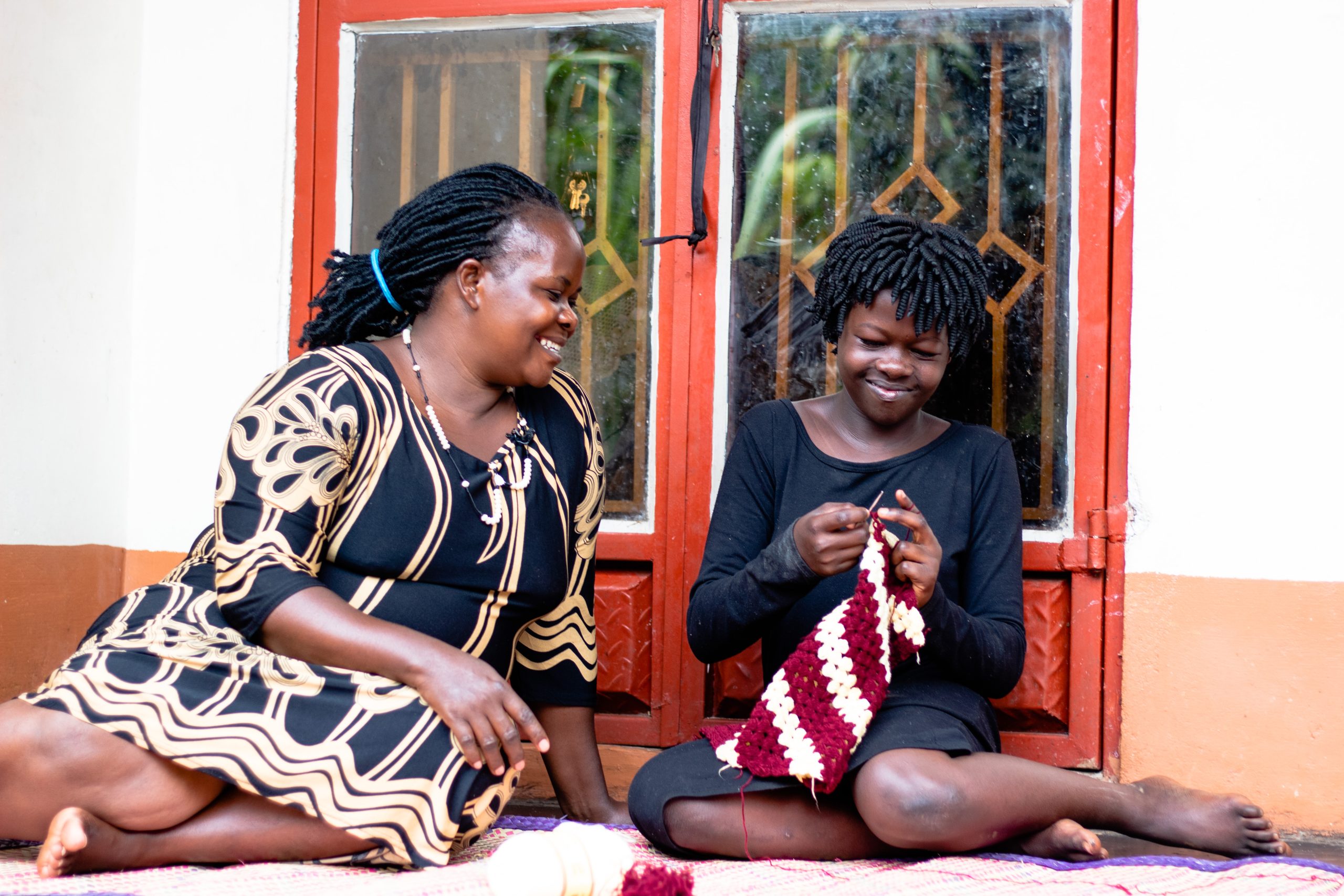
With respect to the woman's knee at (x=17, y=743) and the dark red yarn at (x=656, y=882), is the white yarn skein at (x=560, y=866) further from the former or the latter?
the woman's knee at (x=17, y=743)

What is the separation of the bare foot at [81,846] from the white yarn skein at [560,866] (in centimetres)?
71

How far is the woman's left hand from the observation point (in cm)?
223

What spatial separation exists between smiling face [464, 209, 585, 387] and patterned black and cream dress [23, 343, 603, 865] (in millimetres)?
182

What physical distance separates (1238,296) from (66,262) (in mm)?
3010

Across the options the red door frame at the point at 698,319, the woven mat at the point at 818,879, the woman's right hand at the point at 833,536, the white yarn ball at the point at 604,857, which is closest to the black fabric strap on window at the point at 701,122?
the red door frame at the point at 698,319

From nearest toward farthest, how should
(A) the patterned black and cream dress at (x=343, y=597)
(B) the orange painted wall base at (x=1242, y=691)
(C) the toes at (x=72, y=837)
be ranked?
(C) the toes at (x=72, y=837) < (A) the patterned black and cream dress at (x=343, y=597) < (B) the orange painted wall base at (x=1242, y=691)

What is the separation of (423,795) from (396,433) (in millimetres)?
700

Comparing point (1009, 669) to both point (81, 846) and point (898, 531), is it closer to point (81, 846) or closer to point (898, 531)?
point (898, 531)

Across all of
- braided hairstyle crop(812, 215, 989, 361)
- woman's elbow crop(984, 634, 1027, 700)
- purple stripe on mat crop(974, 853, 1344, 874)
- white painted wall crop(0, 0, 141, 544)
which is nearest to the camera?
purple stripe on mat crop(974, 853, 1344, 874)

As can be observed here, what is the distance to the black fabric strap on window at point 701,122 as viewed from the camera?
10.5 feet

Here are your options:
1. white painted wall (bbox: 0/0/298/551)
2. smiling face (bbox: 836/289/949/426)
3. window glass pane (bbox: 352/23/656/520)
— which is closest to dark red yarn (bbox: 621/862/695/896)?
smiling face (bbox: 836/289/949/426)

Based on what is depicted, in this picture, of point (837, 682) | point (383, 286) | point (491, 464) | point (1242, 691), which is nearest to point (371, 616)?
point (491, 464)

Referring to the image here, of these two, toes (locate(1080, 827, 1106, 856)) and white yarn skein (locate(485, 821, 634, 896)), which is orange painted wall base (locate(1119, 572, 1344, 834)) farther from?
white yarn skein (locate(485, 821, 634, 896))

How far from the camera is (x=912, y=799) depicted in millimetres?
2160
